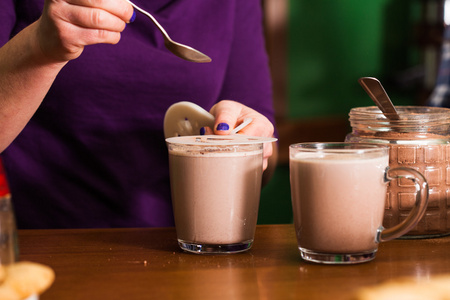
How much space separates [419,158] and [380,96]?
0.11 meters

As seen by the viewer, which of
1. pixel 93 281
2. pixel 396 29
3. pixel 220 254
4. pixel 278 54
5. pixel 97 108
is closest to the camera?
pixel 93 281

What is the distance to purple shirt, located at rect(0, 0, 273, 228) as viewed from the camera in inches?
53.3

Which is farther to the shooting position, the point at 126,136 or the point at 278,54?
the point at 278,54

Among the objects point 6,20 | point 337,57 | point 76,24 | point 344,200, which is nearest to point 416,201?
point 344,200

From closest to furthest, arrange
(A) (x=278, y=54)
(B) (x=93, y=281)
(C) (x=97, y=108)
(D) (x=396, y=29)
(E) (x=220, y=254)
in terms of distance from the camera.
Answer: (B) (x=93, y=281), (E) (x=220, y=254), (C) (x=97, y=108), (A) (x=278, y=54), (D) (x=396, y=29)

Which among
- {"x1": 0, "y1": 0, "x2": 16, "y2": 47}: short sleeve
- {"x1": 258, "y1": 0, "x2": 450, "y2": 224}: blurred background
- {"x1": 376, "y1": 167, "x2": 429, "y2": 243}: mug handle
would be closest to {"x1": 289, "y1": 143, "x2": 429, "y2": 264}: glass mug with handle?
{"x1": 376, "y1": 167, "x2": 429, "y2": 243}: mug handle

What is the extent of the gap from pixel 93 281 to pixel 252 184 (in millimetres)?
268

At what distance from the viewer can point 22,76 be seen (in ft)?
3.47

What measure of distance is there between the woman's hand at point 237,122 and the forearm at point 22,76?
0.93 ft

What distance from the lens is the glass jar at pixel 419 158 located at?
0.96m

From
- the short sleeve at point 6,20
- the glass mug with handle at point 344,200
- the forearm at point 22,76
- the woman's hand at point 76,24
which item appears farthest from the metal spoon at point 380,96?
the short sleeve at point 6,20

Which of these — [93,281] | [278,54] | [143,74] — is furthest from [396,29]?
[93,281]

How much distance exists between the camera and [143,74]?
1378 millimetres

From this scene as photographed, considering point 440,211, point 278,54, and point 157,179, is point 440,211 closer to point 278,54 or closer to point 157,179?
point 157,179
